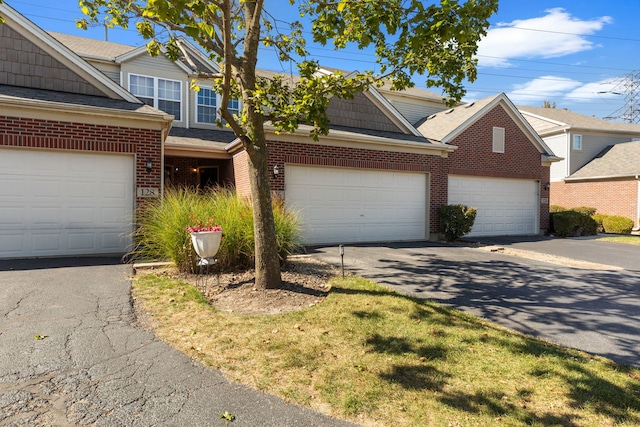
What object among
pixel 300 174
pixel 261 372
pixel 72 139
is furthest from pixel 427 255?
pixel 72 139

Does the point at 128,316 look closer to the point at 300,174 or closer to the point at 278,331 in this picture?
the point at 278,331

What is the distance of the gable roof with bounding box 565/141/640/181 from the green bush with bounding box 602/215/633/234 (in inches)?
111

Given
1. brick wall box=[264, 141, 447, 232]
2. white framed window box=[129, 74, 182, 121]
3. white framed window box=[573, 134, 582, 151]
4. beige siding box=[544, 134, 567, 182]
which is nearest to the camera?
brick wall box=[264, 141, 447, 232]

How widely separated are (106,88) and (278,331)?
8681mm

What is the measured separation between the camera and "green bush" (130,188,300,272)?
6934mm

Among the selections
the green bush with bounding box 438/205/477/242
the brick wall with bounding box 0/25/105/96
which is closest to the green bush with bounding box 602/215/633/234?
the green bush with bounding box 438/205/477/242

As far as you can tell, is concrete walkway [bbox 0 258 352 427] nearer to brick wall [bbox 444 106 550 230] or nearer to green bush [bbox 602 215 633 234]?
brick wall [bbox 444 106 550 230]

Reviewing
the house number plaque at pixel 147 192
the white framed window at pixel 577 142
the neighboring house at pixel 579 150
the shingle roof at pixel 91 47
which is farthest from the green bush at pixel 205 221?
the white framed window at pixel 577 142

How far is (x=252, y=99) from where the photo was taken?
5.12 meters

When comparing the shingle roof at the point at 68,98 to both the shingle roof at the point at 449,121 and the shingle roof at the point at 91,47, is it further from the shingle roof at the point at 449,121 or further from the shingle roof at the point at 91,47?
the shingle roof at the point at 449,121

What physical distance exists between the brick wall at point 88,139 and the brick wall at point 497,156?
31.8ft

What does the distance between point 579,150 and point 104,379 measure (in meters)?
27.2

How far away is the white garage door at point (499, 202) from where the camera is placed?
14203 millimetres

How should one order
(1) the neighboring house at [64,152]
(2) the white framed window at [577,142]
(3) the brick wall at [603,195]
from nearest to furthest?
(1) the neighboring house at [64,152] < (3) the brick wall at [603,195] < (2) the white framed window at [577,142]
